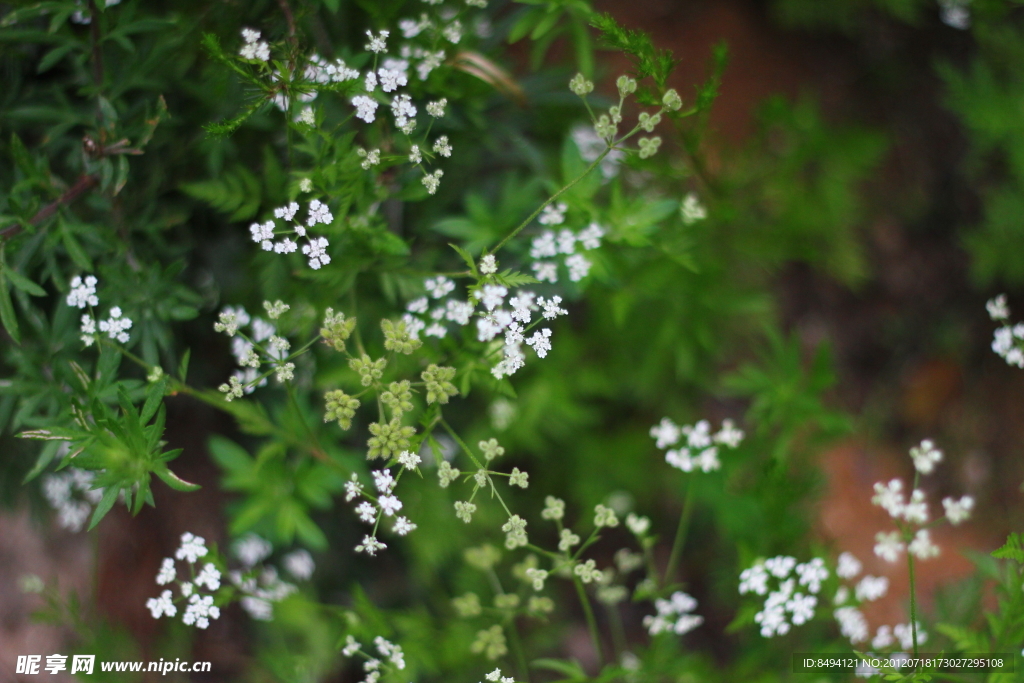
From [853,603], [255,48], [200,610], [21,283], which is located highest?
[255,48]

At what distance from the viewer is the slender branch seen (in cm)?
194

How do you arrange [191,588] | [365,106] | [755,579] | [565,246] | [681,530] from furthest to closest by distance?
[681,530], [755,579], [565,246], [191,588], [365,106]

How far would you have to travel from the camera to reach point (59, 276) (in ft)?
6.61

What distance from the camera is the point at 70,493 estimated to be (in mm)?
2705

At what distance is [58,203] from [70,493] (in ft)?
4.43

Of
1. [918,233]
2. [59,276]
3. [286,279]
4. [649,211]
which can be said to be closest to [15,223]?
[59,276]

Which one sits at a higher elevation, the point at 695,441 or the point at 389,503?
the point at 695,441

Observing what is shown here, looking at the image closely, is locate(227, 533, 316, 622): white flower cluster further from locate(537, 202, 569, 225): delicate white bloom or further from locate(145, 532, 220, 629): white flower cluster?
locate(537, 202, 569, 225): delicate white bloom

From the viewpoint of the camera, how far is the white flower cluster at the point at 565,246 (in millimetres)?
1911

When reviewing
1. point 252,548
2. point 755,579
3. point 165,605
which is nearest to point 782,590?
point 755,579

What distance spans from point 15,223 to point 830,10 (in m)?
4.18

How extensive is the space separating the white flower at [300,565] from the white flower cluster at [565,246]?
185 cm

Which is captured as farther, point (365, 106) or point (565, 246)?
point (565, 246)

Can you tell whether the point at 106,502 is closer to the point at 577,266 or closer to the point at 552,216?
the point at 577,266
